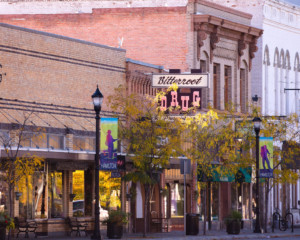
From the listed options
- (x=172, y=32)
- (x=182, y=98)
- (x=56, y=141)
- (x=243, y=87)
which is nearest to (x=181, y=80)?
(x=182, y=98)

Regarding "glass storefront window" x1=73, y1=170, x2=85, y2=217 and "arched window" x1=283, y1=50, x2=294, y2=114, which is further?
"arched window" x1=283, y1=50, x2=294, y2=114

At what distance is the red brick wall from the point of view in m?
52.4

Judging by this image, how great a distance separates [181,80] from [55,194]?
33.3ft

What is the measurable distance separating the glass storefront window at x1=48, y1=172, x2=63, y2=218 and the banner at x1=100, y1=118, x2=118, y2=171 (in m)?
4.09

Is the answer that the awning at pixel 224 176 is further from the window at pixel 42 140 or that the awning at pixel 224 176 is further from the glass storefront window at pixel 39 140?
the glass storefront window at pixel 39 140

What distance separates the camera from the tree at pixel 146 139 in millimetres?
40094

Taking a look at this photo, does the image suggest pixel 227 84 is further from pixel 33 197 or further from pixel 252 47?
pixel 33 197

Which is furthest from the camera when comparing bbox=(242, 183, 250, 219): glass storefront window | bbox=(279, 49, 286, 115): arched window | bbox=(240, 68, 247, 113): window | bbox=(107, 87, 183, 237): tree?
bbox=(279, 49, 286, 115): arched window

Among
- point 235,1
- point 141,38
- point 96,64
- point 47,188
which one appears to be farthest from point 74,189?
point 235,1

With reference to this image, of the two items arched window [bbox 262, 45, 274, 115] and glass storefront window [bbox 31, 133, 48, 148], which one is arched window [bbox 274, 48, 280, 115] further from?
glass storefront window [bbox 31, 133, 48, 148]

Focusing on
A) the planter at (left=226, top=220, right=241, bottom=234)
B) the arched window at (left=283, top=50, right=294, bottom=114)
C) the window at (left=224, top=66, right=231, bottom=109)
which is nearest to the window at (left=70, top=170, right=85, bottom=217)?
the planter at (left=226, top=220, right=241, bottom=234)

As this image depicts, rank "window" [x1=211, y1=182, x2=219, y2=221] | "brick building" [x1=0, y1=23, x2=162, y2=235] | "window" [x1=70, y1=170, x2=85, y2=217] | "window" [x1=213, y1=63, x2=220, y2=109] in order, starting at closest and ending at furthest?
"brick building" [x1=0, y1=23, x2=162, y2=235] < "window" [x1=70, y1=170, x2=85, y2=217] < "window" [x1=211, y1=182, x2=219, y2=221] < "window" [x1=213, y1=63, x2=220, y2=109]

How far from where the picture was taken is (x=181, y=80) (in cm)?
4694

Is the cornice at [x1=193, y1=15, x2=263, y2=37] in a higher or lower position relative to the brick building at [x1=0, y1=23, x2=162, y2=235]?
higher
